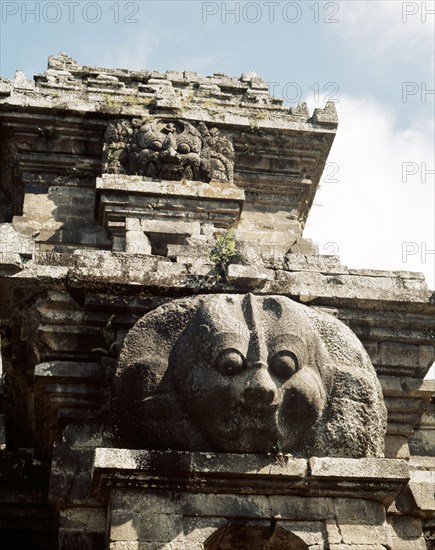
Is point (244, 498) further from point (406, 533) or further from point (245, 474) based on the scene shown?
point (406, 533)

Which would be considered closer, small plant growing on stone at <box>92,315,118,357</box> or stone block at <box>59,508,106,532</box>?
stone block at <box>59,508,106,532</box>

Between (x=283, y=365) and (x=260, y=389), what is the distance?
26 centimetres

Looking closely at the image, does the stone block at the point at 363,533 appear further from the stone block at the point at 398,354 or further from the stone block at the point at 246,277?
the stone block at the point at 246,277

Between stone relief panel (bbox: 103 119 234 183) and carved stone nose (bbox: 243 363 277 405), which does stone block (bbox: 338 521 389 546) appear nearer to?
carved stone nose (bbox: 243 363 277 405)

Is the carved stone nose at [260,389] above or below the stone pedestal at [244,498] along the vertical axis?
above

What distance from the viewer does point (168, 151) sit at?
28.8 feet

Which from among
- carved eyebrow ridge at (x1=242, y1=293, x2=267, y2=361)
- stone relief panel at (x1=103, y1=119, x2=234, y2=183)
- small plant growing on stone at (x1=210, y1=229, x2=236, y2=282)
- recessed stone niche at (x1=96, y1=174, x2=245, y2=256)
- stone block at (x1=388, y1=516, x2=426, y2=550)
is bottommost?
A: stone block at (x1=388, y1=516, x2=426, y2=550)

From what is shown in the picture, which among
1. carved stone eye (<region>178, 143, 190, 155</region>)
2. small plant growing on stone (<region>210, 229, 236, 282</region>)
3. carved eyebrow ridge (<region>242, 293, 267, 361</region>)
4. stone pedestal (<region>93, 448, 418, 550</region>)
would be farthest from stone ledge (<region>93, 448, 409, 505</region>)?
carved stone eye (<region>178, 143, 190, 155</region>)

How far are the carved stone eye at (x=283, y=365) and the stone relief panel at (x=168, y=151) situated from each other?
4.38m

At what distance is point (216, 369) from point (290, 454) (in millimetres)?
625

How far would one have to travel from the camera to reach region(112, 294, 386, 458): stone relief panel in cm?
468

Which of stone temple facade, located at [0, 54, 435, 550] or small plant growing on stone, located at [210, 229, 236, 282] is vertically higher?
small plant growing on stone, located at [210, 229, 236, 282]

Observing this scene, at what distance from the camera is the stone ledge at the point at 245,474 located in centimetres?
458

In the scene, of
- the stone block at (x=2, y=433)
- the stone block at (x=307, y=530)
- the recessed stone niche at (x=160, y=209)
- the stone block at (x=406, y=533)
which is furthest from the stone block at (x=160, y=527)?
the recessed stone niche at (x=160, y=209)
